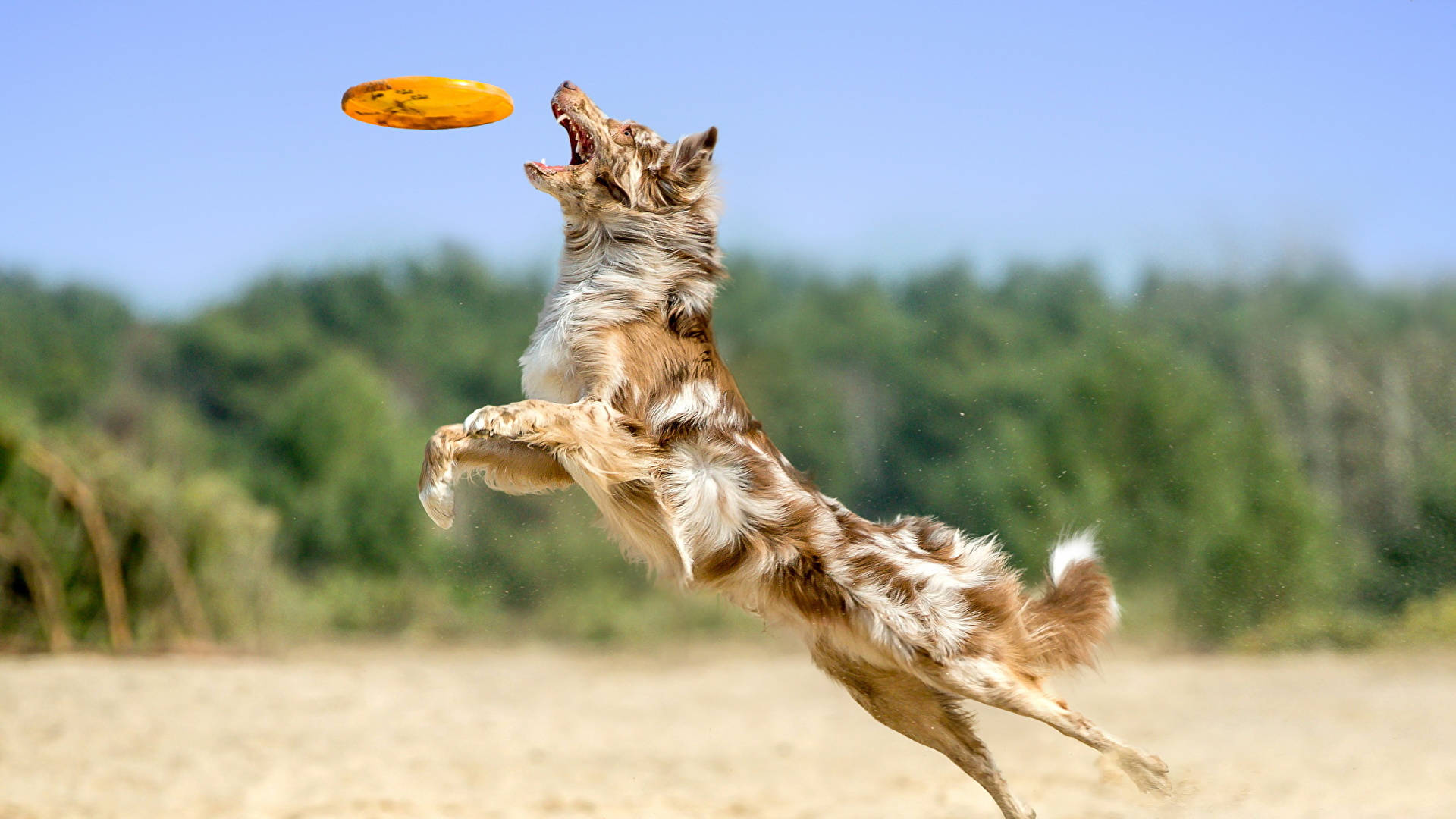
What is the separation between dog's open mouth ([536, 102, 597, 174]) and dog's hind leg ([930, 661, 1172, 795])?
9.05 ft

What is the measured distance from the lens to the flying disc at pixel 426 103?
17.5 ft

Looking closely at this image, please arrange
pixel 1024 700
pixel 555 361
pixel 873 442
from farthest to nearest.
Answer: pixel 873 442
pixel 555 361
pixel 1024 700

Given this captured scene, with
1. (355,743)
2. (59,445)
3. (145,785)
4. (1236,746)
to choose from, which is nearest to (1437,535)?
(1236,746)

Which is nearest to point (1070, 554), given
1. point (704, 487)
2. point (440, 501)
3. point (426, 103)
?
point (704, 487)

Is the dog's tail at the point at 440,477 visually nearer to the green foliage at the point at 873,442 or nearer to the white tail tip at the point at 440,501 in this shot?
the white tail tip at the point at 440,501

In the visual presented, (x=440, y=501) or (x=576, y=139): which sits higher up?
(x=576, y=139)

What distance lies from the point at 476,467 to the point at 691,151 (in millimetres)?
1768

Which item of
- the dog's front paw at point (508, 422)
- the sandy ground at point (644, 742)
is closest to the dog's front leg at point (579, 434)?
the dog's front paw at point (508, 422)

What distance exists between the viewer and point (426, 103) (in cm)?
543

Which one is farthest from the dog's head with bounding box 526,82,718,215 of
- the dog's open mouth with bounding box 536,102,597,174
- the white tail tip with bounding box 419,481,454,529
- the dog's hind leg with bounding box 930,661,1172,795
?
the dog's hind leg with bounding box 930,661,1172,795

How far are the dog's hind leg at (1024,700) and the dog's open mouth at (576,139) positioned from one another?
276 centimetres

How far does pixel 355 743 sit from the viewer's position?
9.84 m

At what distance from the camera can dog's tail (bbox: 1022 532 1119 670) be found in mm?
5363

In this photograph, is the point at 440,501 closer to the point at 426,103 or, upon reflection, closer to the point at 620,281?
the point at 620,281
